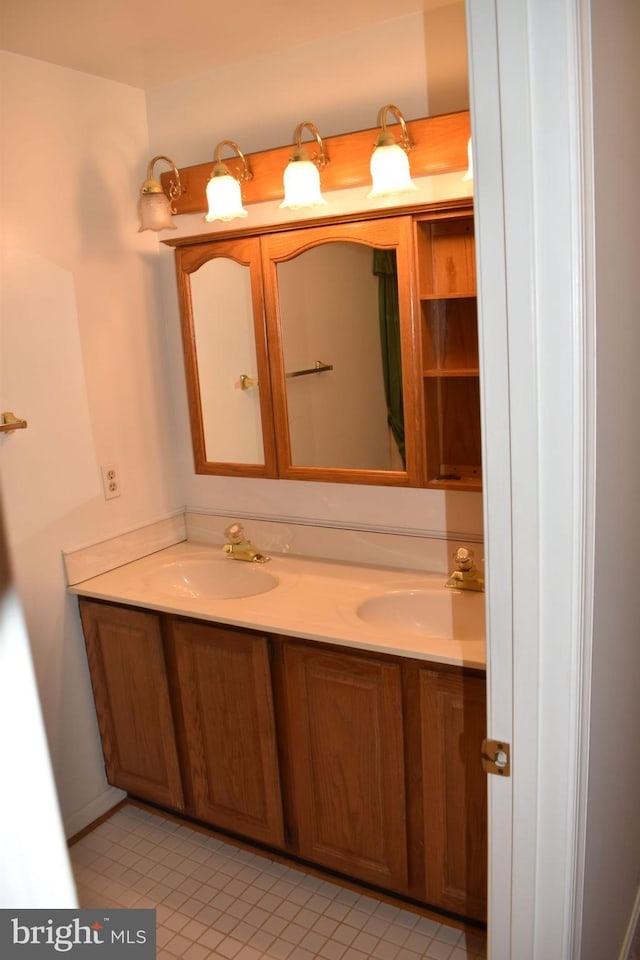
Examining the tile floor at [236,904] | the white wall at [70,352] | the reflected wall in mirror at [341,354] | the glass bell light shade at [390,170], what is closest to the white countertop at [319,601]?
the white wall at [70,352]

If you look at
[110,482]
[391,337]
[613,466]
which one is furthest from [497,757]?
[110,482]

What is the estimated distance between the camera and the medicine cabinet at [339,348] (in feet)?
6.65

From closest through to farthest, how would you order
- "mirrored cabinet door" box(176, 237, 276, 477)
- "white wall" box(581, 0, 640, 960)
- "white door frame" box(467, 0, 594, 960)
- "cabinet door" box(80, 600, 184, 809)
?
"white door frame" box(467, 0, 594, 960)
"white wall" box(581, 0, 640, 960)
"cabinet door" box(80, 600, 184, 809)
"mirrored cabinet door" box(176, 237, 276, 477)

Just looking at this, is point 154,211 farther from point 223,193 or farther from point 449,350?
point 449,350

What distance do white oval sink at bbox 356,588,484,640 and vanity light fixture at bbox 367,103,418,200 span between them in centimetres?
105

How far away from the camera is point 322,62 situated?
2.09 m

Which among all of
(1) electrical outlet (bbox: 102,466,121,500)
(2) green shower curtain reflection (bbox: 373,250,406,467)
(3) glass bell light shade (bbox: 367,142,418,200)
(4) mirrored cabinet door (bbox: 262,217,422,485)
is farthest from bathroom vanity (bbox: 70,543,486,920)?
(3) glass bell light shade (bbox: 367,142,418,200)

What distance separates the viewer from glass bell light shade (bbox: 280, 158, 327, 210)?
1985mm

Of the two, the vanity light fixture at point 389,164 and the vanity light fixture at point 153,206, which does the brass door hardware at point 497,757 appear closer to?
the vanity light fixture at point 389,164

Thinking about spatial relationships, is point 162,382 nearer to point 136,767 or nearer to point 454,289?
point 454,289

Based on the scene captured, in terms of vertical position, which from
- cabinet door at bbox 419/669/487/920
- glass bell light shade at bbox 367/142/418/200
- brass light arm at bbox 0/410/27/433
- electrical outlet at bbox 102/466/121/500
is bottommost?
cabinet door at bbox 419/669/487/920

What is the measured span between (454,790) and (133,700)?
102 cm

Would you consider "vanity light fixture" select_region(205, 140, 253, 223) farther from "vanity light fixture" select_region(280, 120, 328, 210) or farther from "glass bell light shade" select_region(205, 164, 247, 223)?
"vanity light fixture" select_region(280, 120, 328, 210)

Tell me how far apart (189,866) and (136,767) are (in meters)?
0.34
